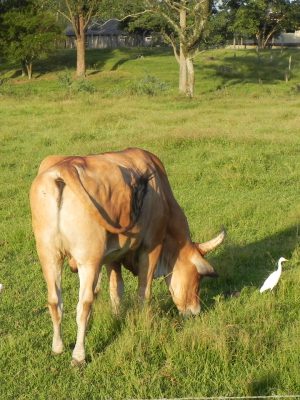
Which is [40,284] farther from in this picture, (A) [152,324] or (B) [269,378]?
(B) [269,378]

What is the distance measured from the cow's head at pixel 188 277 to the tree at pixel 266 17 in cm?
4891

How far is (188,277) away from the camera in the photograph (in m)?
5.72

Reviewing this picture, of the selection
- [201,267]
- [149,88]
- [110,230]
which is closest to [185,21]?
[149,88]

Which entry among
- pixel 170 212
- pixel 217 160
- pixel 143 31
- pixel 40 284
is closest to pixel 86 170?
pixel 170 212

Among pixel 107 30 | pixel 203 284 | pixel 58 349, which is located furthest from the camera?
pixel 107 30

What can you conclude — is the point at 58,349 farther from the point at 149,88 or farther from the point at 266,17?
the point at 266,17

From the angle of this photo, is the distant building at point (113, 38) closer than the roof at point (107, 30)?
No

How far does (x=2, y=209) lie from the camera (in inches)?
421

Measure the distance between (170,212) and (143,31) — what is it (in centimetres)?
7521

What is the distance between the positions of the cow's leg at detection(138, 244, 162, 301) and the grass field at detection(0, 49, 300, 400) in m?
0.17

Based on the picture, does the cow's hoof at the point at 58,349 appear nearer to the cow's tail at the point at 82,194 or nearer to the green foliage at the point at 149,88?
the cow's tail at the point at 82,194

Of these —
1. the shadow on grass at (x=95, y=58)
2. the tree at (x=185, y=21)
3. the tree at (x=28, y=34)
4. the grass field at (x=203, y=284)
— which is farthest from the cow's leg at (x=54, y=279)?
the shadow on grass at (x=95, y=58)

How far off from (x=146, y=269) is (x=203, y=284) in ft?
5.23

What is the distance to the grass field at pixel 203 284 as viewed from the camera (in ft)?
15.3
